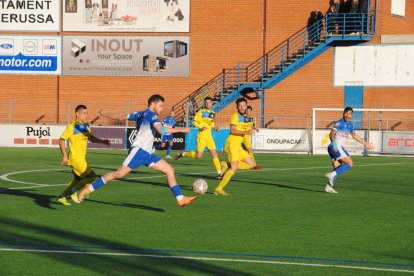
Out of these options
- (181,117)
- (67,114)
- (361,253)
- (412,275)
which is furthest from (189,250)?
(67,114)

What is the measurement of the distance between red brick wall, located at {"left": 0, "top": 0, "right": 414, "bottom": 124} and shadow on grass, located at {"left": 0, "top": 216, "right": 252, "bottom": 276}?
33775 millimetres

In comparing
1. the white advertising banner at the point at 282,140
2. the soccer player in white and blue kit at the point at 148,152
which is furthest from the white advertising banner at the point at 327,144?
the soccer player in white and blue kit at the point at 148,152

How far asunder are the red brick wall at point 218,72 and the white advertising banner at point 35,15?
2.88 meters

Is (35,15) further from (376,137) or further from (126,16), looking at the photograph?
(376,137)

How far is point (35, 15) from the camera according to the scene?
47.5 m

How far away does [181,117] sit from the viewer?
149 feet

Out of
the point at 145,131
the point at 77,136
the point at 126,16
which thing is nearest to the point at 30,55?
the point at 126,16

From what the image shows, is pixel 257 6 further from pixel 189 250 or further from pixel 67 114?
pixel 189 250

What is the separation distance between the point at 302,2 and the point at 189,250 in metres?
36.4

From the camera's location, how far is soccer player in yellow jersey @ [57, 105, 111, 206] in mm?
15414

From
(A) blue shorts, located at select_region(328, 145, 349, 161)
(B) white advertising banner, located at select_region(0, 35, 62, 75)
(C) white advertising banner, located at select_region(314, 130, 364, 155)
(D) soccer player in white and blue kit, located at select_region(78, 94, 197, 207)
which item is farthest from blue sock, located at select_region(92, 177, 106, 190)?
(B) white advertising banner, located at select_region(0, 35, 62, 75)

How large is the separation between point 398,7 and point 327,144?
12743 mm

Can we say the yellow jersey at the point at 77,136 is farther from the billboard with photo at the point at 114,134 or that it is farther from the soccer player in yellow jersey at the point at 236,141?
the billboard with photo at the point at 114,134

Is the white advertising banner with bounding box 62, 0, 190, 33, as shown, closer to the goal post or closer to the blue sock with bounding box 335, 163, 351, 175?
the goal post
